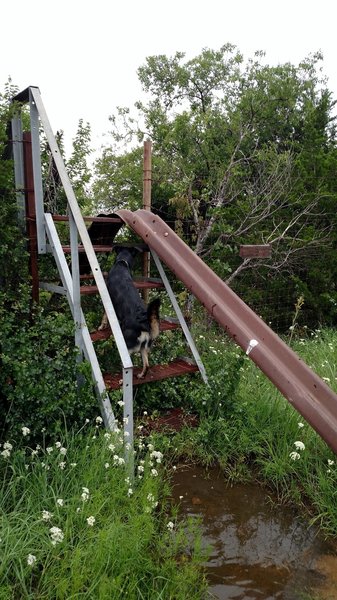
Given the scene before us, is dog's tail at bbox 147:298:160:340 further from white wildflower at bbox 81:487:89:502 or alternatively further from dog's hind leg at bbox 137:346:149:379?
white wildflower at bbox 81:487:89:502

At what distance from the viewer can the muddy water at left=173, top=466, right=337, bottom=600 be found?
2170 millimetres

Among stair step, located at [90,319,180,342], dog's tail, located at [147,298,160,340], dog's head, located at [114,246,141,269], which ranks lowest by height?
stair step, located at [90,319,180,342]

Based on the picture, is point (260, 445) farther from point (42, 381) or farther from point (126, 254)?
point (126, 254)

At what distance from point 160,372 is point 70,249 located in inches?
47.3

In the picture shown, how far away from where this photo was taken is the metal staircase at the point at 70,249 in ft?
9.53

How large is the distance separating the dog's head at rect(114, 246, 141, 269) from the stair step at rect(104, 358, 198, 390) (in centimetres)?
91

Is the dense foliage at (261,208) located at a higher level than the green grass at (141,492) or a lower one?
higher

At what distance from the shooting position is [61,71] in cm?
657

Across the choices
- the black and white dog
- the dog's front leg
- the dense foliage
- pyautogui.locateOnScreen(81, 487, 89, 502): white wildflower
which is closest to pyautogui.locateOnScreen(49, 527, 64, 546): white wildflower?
pyautogui.locateOnScreen(81, 487, 89, 502): white wildflower

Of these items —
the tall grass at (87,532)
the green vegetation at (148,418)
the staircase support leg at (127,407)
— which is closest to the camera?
the tall grass at (87,532)

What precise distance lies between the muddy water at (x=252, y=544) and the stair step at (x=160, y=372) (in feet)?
2.29

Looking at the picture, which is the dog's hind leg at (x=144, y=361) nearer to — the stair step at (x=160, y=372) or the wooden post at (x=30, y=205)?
the stair step at (x=160, y=372)

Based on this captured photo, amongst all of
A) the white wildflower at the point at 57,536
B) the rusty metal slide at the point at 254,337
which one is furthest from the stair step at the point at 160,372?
the white wildflower at the point at 57,536

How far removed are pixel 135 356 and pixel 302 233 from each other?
429 centimetres
